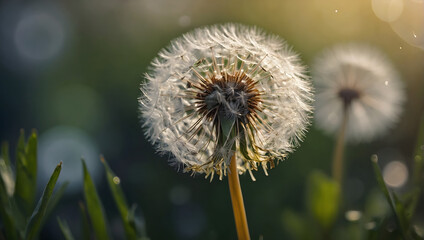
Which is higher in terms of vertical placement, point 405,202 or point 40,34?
point 40,34

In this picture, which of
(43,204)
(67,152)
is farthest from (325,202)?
(67,152)

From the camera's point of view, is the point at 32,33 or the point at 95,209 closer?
the point at 95,209

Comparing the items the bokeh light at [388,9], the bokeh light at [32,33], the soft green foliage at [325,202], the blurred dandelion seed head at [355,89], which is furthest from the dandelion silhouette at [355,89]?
the bokeh light at [32,33]

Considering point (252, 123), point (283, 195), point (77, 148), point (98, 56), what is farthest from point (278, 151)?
point (98, 56)

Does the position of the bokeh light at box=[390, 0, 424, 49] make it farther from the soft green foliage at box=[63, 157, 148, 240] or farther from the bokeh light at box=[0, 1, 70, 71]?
the bokeh light at box=[0, 1, 70, 71]

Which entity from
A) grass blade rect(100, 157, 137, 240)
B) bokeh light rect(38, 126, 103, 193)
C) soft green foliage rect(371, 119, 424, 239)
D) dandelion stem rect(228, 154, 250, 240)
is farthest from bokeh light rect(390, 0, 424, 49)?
bokeh light rect(38, 126, 103, 193)

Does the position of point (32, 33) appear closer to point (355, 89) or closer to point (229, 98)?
point (355, 89)

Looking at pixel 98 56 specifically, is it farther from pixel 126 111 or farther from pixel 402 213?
pixel 402 213
